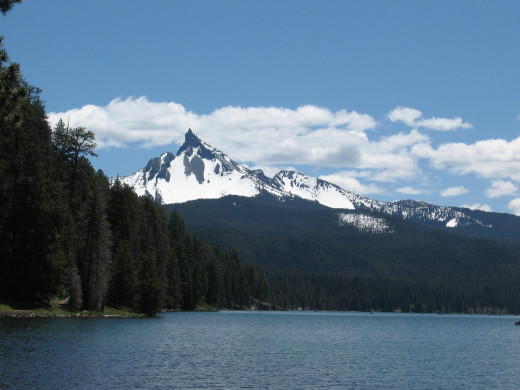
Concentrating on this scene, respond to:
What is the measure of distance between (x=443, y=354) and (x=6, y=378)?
47.2 meters

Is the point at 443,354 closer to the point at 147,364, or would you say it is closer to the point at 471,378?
the point at 471,378

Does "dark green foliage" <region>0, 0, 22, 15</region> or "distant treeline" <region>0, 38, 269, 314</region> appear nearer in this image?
"dark green foliage" <region>0, 0, 22, 15</region>

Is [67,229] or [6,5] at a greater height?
[6,5]

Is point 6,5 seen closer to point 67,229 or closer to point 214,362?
point 214,362

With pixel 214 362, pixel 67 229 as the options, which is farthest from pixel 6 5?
pixel 67 229

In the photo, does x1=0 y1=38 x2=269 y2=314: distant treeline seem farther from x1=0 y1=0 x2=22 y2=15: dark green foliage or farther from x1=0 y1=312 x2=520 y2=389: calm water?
x1=0 y1=0 x2=22 y2=15: dark green foliage

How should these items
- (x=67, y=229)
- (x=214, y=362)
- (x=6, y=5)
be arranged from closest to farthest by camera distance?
(x=6, y=5)
(x=214, y=362)
(x=67, y=229)

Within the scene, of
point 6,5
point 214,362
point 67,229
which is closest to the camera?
point 6,5

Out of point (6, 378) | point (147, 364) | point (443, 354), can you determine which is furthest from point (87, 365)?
point (443, 354)

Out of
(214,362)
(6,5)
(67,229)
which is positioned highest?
(6,5)

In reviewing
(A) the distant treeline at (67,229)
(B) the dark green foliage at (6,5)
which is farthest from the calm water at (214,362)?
(B) the dark green foliage at (6,5)

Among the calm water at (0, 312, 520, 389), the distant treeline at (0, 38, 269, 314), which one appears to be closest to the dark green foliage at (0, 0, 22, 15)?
the calm water at (0, 312, 520, 389)

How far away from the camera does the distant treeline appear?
75000mm

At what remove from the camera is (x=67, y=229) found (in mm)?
79250
